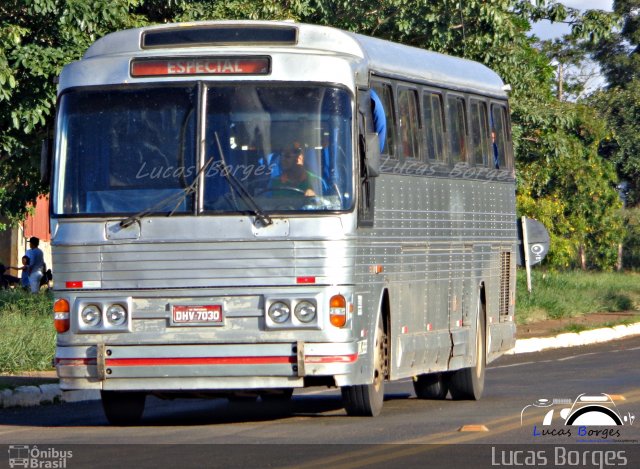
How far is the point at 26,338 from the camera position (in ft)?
58.7

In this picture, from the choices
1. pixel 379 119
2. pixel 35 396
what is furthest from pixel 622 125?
pixel 379 119

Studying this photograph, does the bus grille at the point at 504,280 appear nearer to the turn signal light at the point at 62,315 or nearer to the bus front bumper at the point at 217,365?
the bus front bumper at the point at 217,365

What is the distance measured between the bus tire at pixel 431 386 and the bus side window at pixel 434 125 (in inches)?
99.8

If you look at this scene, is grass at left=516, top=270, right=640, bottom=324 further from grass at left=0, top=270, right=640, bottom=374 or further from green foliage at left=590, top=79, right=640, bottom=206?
green foliage at left=590, top=79, right=640, bottom=206

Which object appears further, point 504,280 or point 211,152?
point 504,280

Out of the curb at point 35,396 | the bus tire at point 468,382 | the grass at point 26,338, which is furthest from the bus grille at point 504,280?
the grass at point 26,338

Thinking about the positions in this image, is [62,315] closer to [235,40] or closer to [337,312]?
[337,312]

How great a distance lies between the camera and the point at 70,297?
473 inches

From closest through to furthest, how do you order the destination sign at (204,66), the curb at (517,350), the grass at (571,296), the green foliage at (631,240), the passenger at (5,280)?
1. the destination sign at (204,66)
2. the curb at (517,350)
3. the grass at (571,296)
4. the passenger at (5,280)
5. the green foliage at (631,240)

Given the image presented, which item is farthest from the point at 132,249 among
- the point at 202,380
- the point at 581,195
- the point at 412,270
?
the point at 581,195

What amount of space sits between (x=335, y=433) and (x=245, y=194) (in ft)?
6.60

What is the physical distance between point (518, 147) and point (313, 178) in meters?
15.5

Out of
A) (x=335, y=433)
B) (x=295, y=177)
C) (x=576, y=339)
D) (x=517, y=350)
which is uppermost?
(x=295, y=177)

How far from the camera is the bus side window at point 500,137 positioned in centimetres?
1709
